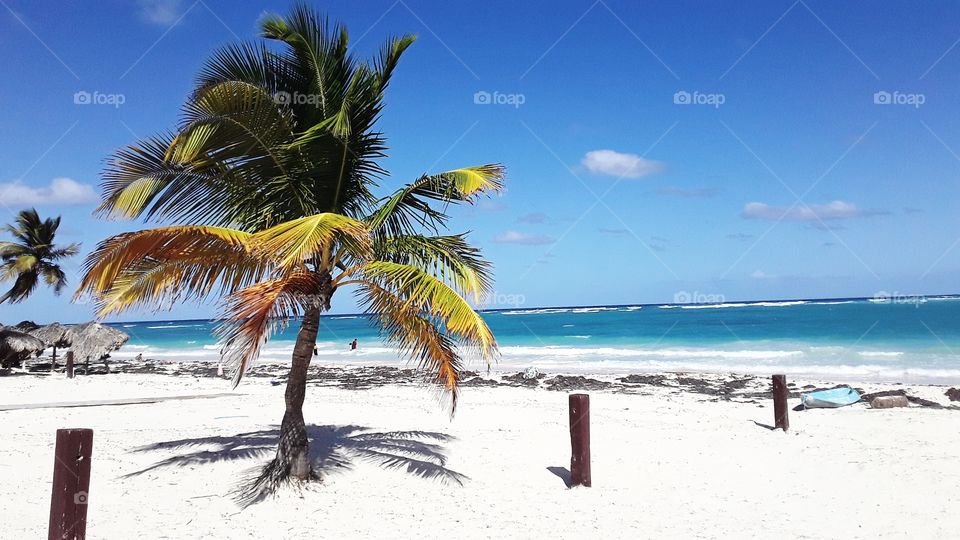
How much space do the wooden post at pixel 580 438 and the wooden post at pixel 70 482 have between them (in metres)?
5.07

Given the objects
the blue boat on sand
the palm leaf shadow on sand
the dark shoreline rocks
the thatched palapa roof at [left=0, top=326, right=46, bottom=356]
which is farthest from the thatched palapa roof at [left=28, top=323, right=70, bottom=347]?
the blue boat on sand

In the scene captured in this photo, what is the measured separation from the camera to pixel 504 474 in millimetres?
8508

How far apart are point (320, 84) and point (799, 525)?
734 centimetres

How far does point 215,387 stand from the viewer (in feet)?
66.6

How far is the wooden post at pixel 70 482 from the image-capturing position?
4723 mm

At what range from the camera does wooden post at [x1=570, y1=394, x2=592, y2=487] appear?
756 centimetres

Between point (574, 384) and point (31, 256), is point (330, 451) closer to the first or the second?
point (574, 384)

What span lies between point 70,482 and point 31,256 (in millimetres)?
30760

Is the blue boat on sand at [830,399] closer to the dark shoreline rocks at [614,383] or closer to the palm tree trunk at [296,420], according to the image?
the dark shoreline rocks at [614,383]

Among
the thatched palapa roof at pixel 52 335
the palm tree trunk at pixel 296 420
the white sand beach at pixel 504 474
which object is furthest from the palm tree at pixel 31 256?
the palm tree trunk at pixel 296 420

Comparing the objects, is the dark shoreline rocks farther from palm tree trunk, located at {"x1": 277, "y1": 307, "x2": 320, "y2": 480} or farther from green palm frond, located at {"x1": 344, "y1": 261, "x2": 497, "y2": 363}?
green palm frond, located at {"x1": 344, "y1": 261, "x2": 497, "y2": 363}

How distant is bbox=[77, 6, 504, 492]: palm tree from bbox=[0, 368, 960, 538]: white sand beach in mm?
1174

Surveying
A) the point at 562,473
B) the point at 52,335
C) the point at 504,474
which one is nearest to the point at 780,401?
the point at 562,473

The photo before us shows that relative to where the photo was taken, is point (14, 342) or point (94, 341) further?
Answer: point (94, 341)
